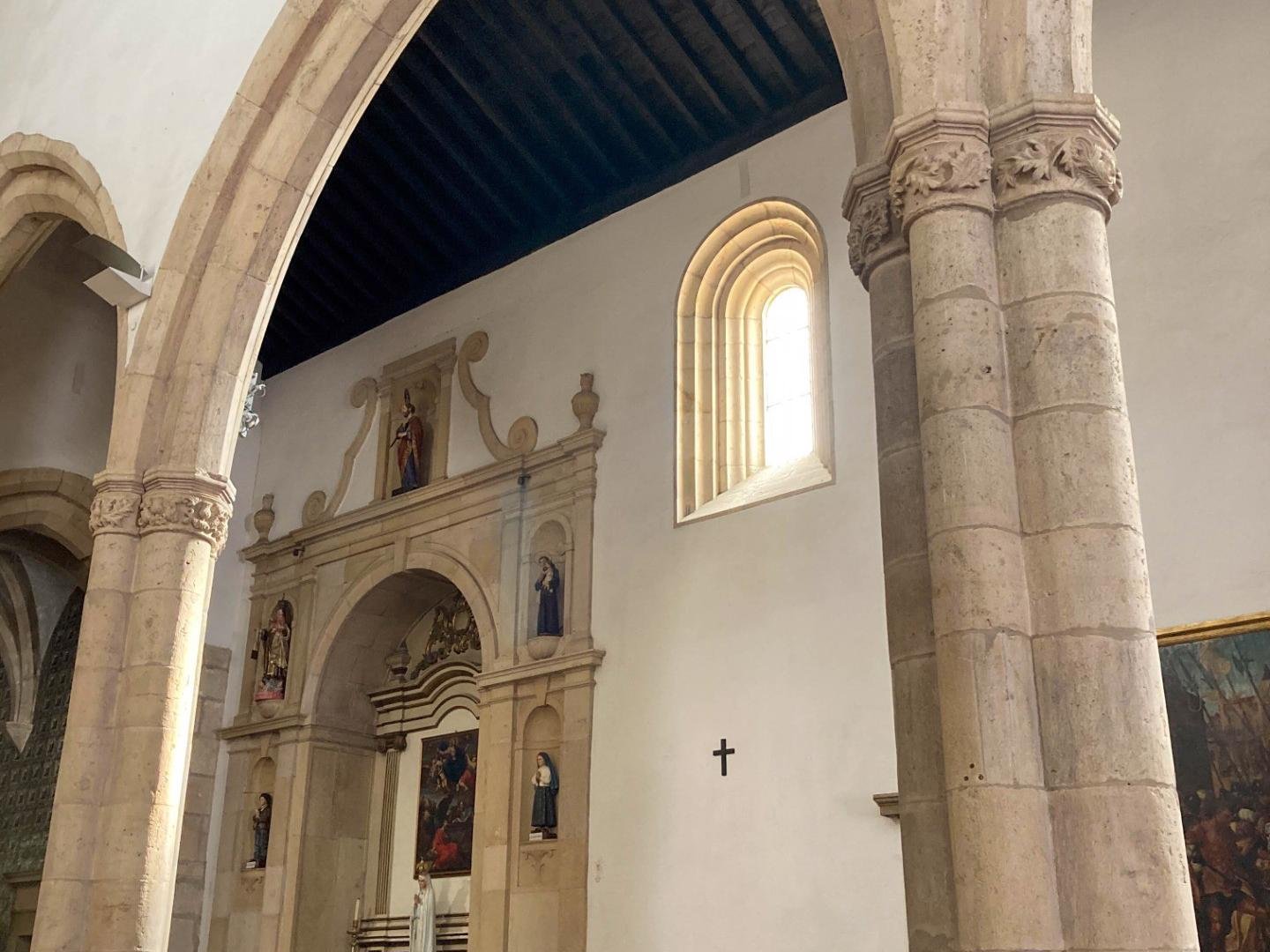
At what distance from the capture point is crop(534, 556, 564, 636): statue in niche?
10203mm

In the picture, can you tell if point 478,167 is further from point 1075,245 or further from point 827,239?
point 1075,245

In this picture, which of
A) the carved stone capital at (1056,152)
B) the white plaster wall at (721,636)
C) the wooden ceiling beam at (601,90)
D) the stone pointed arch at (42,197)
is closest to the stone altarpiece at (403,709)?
the white plaster wall at (721,636)

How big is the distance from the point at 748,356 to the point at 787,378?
1.17 ft

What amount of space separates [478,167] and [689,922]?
242 inches

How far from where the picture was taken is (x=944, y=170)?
4.18 meters

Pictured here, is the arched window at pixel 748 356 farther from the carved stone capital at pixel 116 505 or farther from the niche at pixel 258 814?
the niche at pixel 258 814

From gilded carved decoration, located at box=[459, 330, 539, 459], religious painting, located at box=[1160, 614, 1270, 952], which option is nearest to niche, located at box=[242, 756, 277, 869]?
gilded carved decoration, located at box=[459, 330, 539, 459]

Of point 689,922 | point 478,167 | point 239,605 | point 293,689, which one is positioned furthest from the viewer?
point 239,605

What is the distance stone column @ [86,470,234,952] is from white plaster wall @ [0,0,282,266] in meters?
1.60

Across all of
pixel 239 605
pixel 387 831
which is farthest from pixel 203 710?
pixel 387 831

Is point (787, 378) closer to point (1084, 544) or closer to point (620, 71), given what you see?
point (620, 71)

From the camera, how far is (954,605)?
3.71 meters

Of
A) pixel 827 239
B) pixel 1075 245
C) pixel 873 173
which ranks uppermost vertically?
pixel 827 239

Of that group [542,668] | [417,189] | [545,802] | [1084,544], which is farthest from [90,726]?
[417,189]
